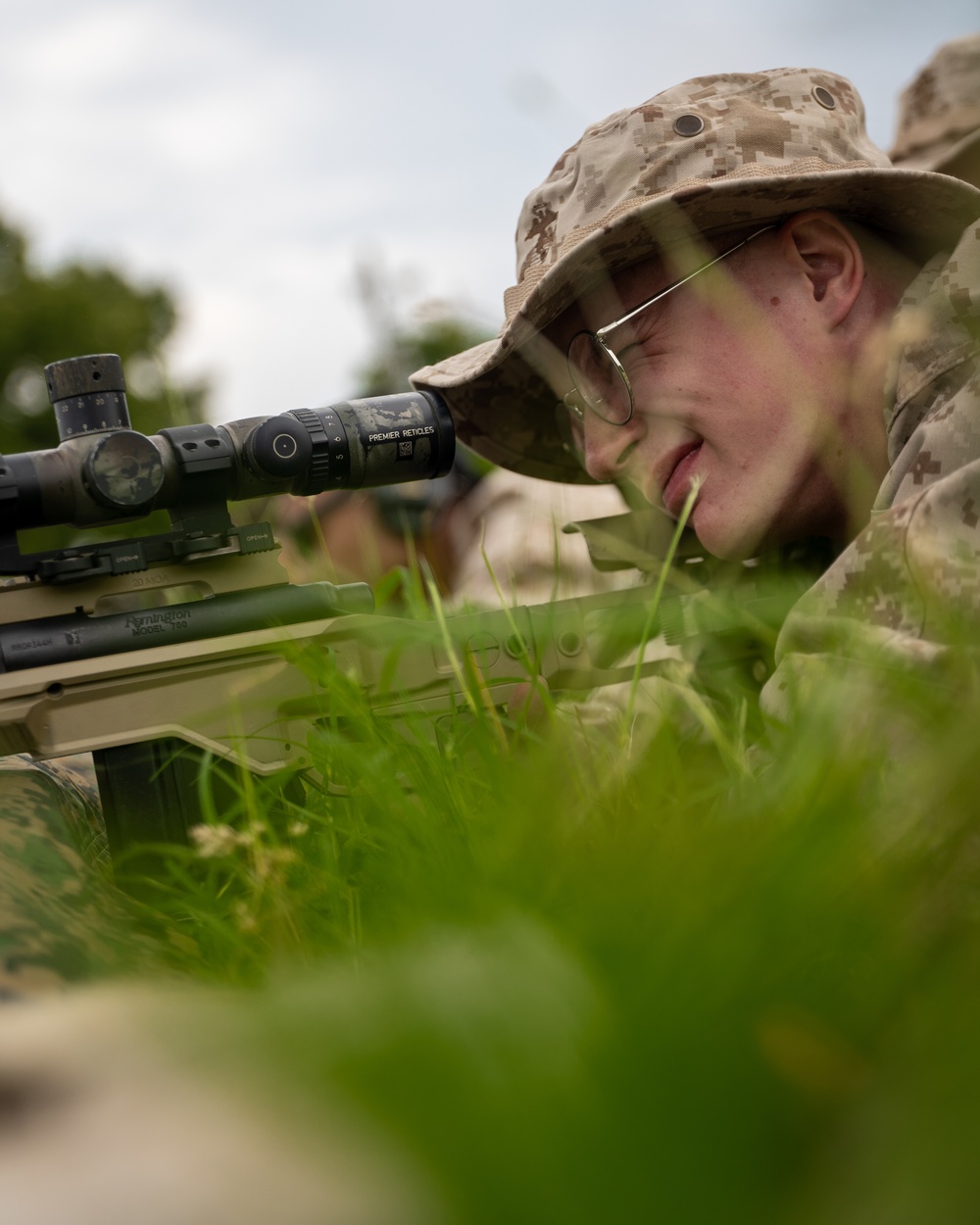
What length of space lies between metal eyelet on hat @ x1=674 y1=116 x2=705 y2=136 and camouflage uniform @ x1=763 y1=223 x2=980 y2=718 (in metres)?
0.59

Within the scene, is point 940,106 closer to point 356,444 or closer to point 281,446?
point 356,444

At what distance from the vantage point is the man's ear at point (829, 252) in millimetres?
2648

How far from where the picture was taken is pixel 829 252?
268 centimetres

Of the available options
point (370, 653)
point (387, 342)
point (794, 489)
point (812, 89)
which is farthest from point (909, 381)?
point (387, 342)

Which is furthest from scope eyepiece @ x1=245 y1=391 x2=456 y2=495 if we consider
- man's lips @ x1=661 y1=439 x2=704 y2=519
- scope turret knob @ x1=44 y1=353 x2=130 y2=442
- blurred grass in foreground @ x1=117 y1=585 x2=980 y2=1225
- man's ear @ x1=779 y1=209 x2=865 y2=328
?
blurred grass in foreground @ x1=117 y1=585 x2=980 y2=1225

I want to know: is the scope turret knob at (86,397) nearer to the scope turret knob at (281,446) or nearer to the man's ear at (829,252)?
the scope turret knob at (281,446)

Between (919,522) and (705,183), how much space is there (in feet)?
3.37

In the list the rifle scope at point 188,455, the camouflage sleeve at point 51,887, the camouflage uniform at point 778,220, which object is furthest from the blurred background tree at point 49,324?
the camouflage sleeve at point 51,887

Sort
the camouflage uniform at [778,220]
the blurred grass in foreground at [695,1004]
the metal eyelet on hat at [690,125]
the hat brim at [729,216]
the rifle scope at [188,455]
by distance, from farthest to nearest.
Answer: the metal eyelet on hat at [690,125]
the hat brim at [729,216]
the rifle scope at [188,455]
the camouflage uniform at [778,220]
the blurred grass in foreground at [695,1004]

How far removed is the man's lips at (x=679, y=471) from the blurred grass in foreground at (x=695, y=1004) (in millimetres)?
1595

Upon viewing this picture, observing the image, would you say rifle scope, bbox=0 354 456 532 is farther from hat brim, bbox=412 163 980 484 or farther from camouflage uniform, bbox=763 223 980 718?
camouflage uniform, bbox=763 223 980 718

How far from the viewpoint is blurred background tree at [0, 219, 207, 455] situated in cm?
2320

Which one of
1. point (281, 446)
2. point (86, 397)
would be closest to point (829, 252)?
point (281, 446)

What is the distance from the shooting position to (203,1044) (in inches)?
34.3
